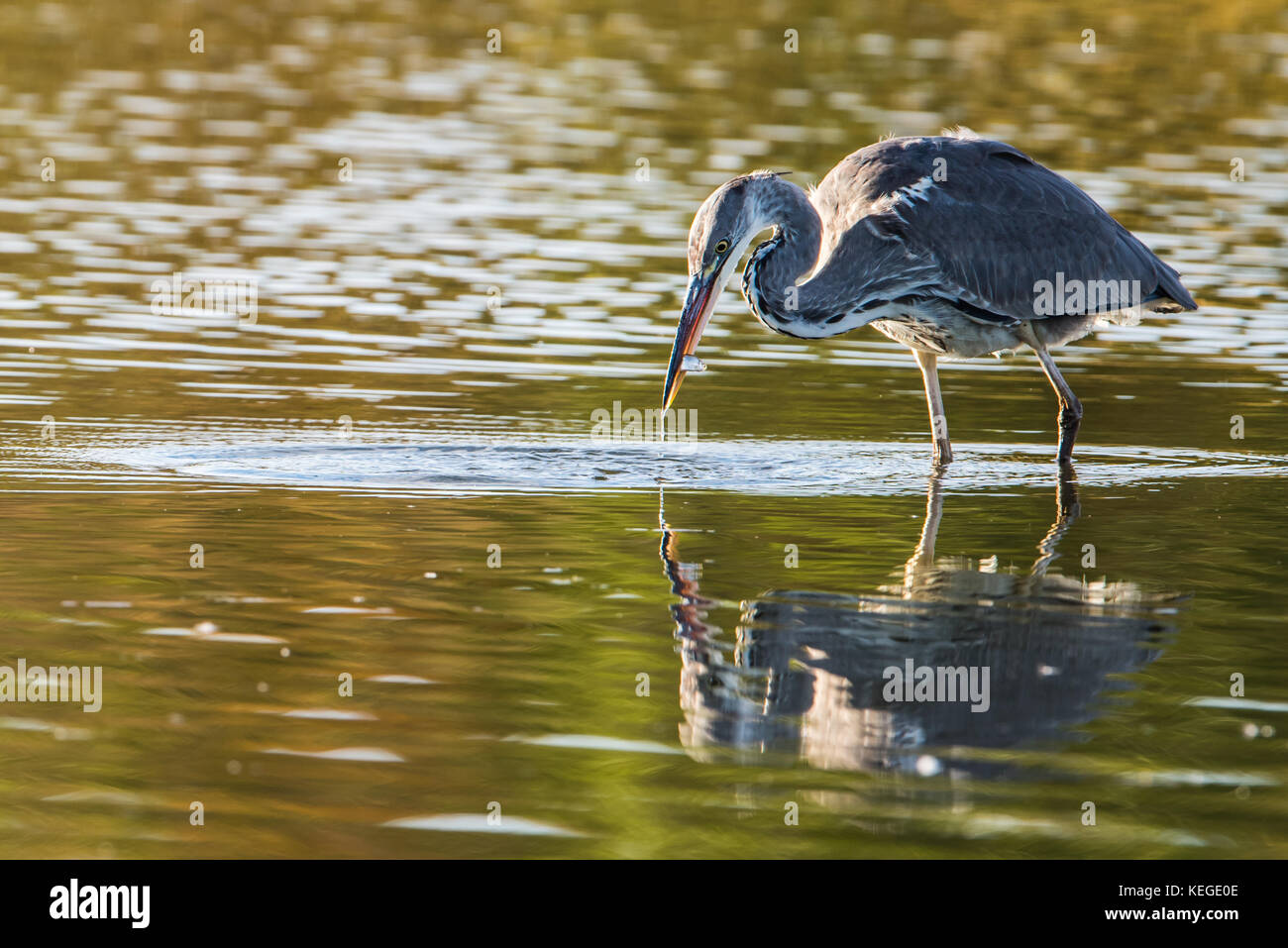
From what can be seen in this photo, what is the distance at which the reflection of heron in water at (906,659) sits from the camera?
9164 millimetres

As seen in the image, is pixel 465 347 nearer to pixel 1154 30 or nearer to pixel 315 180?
pixel 315 180

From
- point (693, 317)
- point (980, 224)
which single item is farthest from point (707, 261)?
point (980, 224)

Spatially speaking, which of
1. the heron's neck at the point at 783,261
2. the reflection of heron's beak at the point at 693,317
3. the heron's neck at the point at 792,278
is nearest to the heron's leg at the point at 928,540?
the heron's neck at the point at 792,278

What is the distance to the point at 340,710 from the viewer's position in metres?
9.27

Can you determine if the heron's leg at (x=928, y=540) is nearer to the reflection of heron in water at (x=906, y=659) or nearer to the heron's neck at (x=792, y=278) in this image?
the reflection of heron in water at (x=906, y=659)

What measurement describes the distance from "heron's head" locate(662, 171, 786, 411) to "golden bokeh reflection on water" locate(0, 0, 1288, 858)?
115 cm

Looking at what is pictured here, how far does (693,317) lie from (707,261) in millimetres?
381

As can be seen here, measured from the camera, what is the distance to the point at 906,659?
398 inches

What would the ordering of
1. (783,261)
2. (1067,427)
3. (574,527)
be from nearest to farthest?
(574,527), (783,261), (1067,427)

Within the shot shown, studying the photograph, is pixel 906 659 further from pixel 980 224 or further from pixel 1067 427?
pixel 1067 427

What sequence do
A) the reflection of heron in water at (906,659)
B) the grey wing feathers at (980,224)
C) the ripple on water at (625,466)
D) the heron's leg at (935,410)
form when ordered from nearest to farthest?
the reflection of heron in water at (906,659) < the ripple on water at (625,466) < the grey wing feathers at (980,224) < the heron's leg at (935,410)

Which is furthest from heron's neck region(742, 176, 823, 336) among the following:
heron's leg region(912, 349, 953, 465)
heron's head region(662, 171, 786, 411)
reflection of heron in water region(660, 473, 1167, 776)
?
reflection of heron in water region(660, 473, 1167, 776)

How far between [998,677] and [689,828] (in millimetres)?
2455

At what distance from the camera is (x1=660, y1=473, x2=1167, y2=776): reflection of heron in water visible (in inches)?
361
